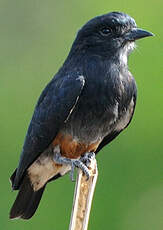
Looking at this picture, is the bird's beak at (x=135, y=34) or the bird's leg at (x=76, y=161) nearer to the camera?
the bird's leg at (x=76, y=161)

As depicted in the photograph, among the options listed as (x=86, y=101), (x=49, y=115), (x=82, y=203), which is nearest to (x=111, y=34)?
(x=86, y=101)

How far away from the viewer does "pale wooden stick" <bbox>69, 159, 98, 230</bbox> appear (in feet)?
22.6

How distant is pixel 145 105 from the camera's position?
9391mm

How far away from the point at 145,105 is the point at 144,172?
0.54 meters

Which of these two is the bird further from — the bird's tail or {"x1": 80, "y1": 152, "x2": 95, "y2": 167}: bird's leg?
the bird's tail

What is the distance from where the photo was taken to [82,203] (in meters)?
7.05

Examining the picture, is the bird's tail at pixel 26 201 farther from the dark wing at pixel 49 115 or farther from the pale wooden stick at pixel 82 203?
the pale wooden stick at pixel 82 203

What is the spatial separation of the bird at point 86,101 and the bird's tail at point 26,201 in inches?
6.3

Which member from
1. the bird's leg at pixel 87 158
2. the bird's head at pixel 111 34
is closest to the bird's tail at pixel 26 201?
the bird's leg at pixel 87 158

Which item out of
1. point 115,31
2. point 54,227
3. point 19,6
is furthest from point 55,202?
point 19,6

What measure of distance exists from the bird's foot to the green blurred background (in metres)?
0.61

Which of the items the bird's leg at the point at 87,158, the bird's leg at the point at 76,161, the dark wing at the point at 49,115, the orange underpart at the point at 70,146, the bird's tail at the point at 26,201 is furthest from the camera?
the bird's tail at the point at 26,201

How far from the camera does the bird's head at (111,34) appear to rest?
844 cm

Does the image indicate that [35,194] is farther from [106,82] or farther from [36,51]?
[36,51]
